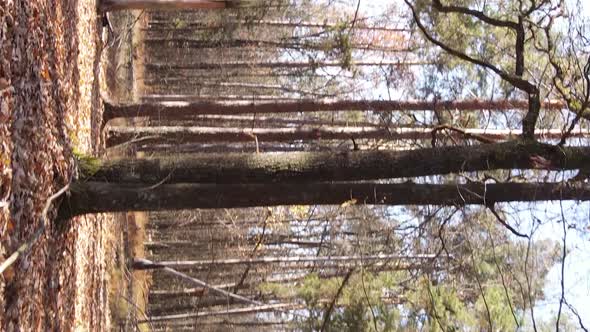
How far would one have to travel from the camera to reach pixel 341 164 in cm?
521

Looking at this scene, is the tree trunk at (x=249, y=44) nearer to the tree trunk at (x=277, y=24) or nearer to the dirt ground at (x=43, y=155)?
the tree trunk at (x=277, y=24)

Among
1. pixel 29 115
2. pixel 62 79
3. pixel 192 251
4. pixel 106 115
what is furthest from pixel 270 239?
pixel 29 115

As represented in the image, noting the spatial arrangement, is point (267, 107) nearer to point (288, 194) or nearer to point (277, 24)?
point (288, 194)

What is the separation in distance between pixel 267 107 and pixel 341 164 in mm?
3971

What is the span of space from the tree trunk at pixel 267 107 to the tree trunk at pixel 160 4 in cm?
129

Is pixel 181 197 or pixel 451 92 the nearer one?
pixel 181 197

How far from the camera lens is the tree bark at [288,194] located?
16.9 ft

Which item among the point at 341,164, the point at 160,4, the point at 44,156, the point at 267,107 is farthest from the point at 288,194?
the point at 160,4

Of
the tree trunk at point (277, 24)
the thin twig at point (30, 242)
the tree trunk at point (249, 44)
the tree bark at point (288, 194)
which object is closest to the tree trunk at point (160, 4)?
the tree bark at point (288, 194)

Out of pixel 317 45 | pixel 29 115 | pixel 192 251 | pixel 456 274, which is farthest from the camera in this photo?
pixel 192 251

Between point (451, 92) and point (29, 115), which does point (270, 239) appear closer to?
point (451, 92)

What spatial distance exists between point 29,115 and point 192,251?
16488mm

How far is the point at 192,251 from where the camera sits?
821 inches

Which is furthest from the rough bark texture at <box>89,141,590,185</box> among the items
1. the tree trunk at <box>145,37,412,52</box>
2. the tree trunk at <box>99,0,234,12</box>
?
the tree trunk at <box>145,37,412,52</box>
